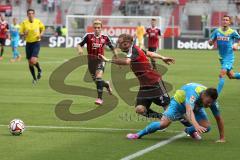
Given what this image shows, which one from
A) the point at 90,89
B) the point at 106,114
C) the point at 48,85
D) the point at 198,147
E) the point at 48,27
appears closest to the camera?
the point at 198,147

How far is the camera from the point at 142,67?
14289mm

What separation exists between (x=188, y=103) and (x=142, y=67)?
2165mm

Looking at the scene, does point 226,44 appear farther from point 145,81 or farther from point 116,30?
point 116,30

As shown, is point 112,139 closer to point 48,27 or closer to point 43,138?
point 43,138

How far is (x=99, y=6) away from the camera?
215 feet

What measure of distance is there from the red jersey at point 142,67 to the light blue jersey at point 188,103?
139 cm

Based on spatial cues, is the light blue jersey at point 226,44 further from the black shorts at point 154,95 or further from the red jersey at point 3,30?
the red jersey at point 3,30

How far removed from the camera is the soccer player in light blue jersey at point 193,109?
1202 centimetres

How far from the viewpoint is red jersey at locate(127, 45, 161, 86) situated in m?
14.1

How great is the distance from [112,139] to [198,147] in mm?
1712

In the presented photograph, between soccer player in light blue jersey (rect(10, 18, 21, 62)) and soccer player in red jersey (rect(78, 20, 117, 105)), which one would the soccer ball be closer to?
soccer player in red jersey (rect(78, 20, 117, 105))

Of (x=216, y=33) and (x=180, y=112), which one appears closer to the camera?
(x=180, y=112)

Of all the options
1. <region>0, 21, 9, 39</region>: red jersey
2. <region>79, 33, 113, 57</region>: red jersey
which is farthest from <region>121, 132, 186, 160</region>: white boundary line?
<region>0, 21, 9, 39</region>: red jersey

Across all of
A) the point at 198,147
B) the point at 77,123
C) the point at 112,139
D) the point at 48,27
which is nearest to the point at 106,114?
the point at 77,123
